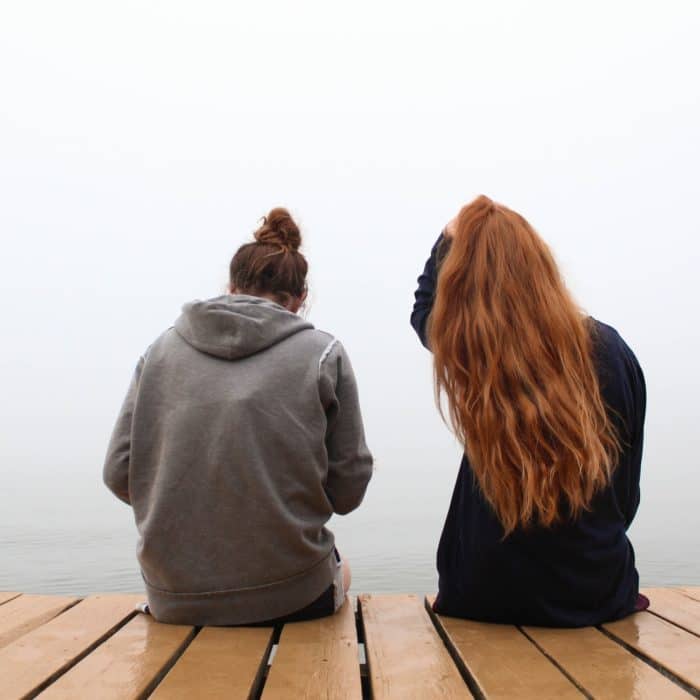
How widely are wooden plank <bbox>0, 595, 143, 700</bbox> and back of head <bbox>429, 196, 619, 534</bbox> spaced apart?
1.18 metres

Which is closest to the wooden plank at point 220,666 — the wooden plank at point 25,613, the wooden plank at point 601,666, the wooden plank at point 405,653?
the wooden plank at point 405,653

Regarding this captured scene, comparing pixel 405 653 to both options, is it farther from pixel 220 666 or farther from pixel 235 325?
pixel 235 325

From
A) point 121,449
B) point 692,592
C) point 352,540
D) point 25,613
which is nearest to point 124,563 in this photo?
point 352,540

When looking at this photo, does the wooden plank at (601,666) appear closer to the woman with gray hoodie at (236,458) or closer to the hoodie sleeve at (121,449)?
the woman with gray hoodie at (236,458)

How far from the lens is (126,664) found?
7.31 feet

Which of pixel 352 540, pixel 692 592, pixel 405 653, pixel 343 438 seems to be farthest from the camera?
pixel 352 540

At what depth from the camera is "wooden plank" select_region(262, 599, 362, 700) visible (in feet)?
6.56

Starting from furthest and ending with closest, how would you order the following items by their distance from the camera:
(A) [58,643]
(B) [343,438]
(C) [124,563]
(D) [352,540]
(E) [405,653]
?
(D) [352,540] < (C) [124,563] < (B) [343,438] < (A) [58,643] < (E) [405,653]

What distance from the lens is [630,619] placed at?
2.72 metres

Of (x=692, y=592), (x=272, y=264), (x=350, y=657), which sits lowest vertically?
(x=692, y=592)

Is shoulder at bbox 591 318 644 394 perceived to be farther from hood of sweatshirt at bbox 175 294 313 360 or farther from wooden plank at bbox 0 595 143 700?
wooden plank at bbox 0 595 143 700

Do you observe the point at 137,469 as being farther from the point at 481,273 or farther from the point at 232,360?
the point at 481,273

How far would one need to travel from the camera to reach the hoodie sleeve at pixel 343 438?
2.67 meters

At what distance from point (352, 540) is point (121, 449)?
7.48 m
